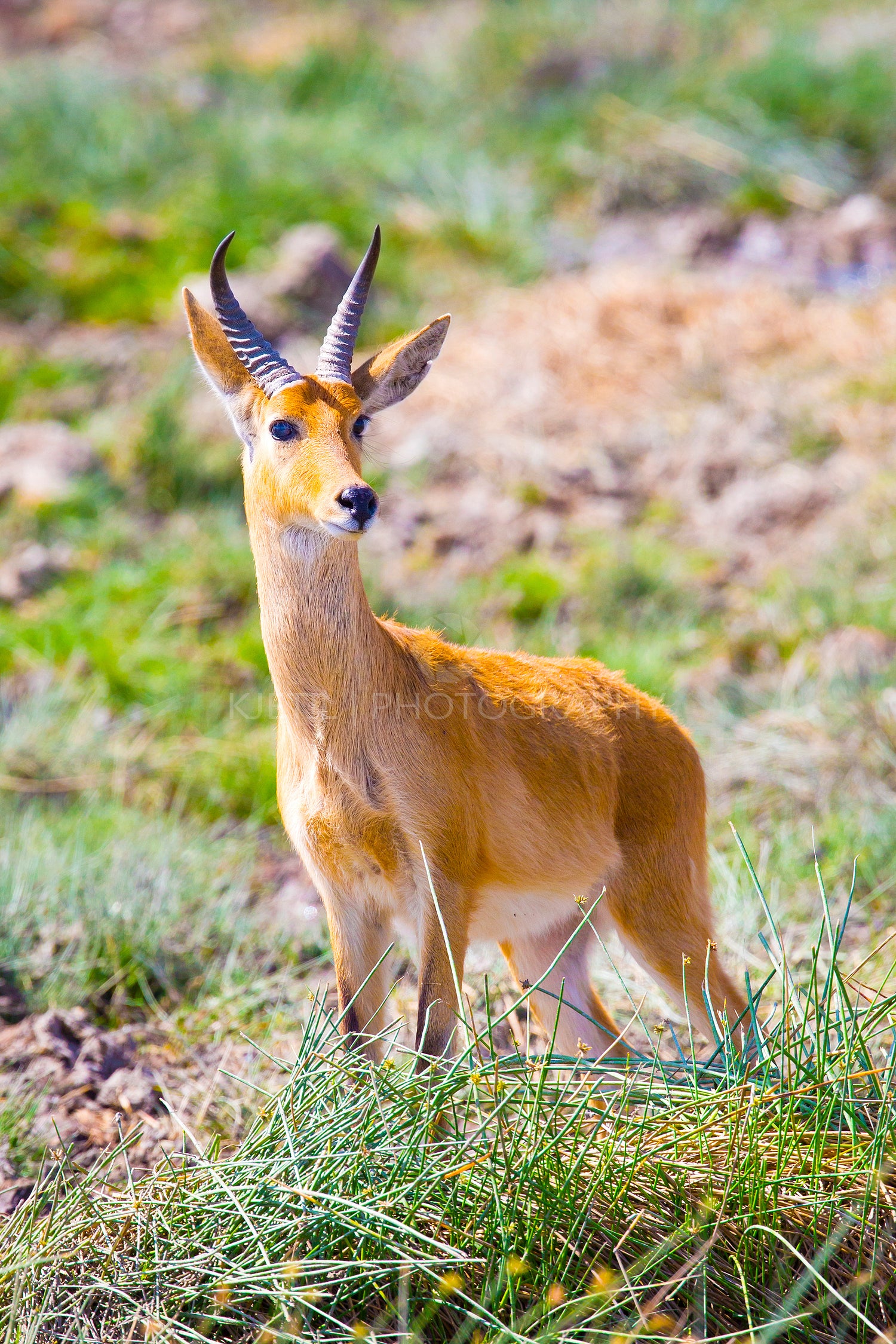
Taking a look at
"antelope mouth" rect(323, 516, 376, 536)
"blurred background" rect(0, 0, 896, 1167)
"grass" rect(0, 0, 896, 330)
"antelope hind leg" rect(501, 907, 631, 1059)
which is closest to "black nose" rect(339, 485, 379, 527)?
"antelope mouth" rect(323, 516, 376, 536)

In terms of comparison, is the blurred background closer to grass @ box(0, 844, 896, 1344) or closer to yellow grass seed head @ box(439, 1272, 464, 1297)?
grass @ box(0, 844, 896, 1344)

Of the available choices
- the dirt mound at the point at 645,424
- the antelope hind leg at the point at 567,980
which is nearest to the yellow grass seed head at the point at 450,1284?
the antelope hind leg at the point at 567,980

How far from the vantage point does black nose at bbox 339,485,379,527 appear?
144 inches

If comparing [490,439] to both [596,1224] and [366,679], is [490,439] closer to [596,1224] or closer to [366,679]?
[366,679]

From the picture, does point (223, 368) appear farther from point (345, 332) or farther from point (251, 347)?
point (345, 332)

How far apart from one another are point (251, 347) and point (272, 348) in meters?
0.08

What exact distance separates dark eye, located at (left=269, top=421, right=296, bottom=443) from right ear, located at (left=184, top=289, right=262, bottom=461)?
0.27m

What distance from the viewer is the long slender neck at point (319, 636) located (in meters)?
4.06

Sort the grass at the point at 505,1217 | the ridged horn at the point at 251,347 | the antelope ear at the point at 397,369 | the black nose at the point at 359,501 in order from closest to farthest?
the grass at the point at 505,1217 < the black nose at the point at 359,501 < the ridged horn at the point at 251,347 < the antelope ear at the point at 397,369

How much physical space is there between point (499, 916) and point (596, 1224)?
4.41 feet

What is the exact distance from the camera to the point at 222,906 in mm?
5512

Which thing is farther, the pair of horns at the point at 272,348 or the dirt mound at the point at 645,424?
the dirt mound at the point at 645,424

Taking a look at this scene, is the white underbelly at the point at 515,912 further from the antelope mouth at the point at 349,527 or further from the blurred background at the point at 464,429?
the antelope mouth at the point at 349,527

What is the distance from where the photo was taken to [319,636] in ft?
13.4
